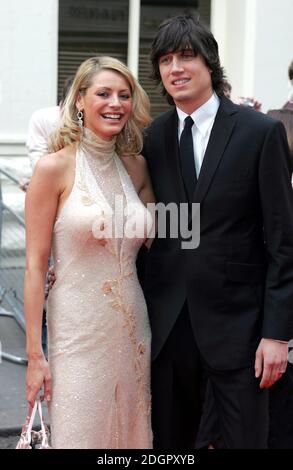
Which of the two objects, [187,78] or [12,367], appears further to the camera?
[12,367]

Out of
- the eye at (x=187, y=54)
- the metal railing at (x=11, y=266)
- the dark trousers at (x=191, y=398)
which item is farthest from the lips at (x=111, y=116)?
the metal railing at (x=11, y=266)

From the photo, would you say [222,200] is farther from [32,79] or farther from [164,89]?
[32,79]

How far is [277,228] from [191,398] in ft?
2.68

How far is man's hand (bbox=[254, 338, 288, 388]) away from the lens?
331cm

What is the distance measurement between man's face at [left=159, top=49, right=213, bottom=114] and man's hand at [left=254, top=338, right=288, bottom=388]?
37.8 inches

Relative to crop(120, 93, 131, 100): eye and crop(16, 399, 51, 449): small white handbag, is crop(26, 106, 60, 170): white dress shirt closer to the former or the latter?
crop(120, 93, 131, 100): eye

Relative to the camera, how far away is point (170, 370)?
3523 mm

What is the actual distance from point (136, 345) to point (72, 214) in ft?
1.97

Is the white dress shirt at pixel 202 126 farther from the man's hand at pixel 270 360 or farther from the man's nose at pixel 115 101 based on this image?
the man's hand at pixel 270 360

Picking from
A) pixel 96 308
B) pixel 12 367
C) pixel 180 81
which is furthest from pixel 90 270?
pixel 12 367

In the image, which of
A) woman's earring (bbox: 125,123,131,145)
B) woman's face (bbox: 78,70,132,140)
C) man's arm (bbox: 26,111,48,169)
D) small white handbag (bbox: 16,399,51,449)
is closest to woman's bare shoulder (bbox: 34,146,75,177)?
woman's face (bbox: 78,70,132,140)

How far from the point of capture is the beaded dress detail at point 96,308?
11.2ft

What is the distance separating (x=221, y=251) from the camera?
3324 mm

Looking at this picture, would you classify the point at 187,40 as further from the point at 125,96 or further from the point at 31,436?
the point at 31,436
